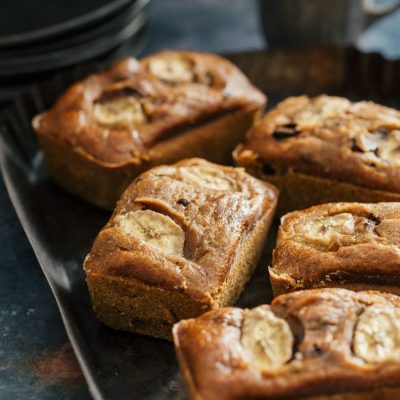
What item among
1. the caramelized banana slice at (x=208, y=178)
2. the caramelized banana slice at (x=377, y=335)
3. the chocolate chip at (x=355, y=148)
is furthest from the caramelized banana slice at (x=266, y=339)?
the chocolate chip at (x=355, y=148)

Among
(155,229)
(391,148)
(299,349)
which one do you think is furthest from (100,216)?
→ (299,349)

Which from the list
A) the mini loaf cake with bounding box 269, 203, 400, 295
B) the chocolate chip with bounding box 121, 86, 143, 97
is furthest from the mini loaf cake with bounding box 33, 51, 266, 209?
the mini loaf cake with bounding box 269, 203, 400, 295

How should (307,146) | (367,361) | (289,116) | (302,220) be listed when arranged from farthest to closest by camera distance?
1. (289,116)
2. (307,146)
3. (302,220)
4. (367,361)

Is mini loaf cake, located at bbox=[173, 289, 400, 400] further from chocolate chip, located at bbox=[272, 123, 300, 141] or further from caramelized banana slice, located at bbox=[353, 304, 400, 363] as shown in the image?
chocolate chip, located at bbox=[272, 123, 300, 141]

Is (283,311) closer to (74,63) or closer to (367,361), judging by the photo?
(367,361)

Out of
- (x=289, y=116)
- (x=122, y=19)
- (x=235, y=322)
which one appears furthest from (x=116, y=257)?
(x=122, y=19)
